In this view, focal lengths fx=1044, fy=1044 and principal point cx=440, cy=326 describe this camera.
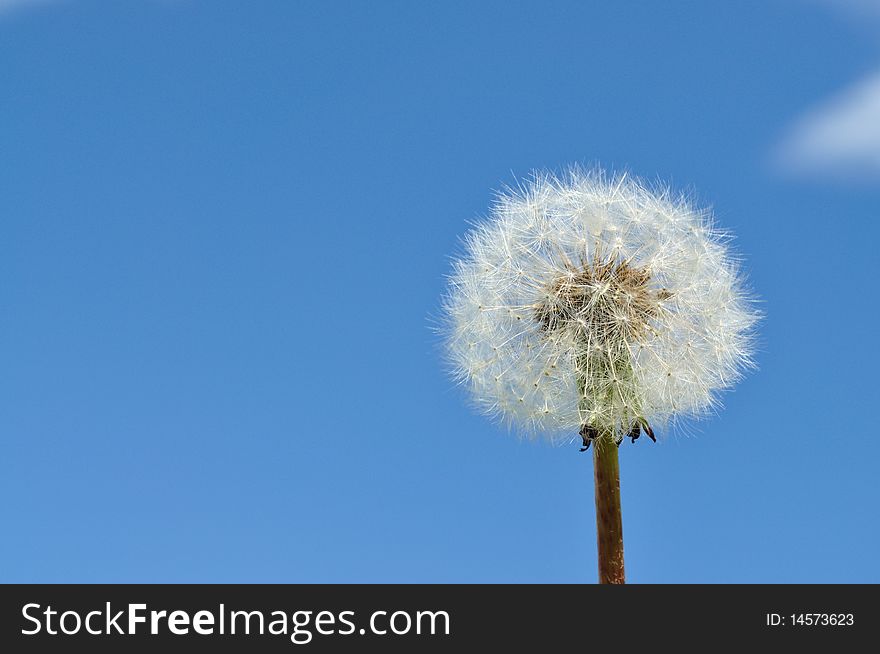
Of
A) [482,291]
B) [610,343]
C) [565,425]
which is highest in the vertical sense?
[482,291]

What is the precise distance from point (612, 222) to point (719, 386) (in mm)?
1935

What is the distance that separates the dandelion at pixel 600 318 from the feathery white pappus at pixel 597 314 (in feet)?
0.04

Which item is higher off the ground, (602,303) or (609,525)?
(602,303)

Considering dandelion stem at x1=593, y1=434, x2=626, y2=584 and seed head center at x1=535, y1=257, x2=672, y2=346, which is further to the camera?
seed head center at x1=535, y1=257, x2=672, y2=346

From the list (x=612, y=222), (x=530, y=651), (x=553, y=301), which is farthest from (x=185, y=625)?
(x=612, y=222)

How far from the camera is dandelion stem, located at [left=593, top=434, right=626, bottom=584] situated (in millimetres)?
9195

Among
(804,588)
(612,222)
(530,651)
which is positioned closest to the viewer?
(530,651)

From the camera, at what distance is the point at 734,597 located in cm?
934

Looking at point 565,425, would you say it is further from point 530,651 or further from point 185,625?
point 185,625

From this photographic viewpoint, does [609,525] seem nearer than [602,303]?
Yes

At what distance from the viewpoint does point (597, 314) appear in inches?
383

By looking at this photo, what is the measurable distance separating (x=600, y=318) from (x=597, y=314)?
47mm

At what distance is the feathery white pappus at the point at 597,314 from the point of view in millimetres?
9727

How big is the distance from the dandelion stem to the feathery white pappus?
0.43 m
